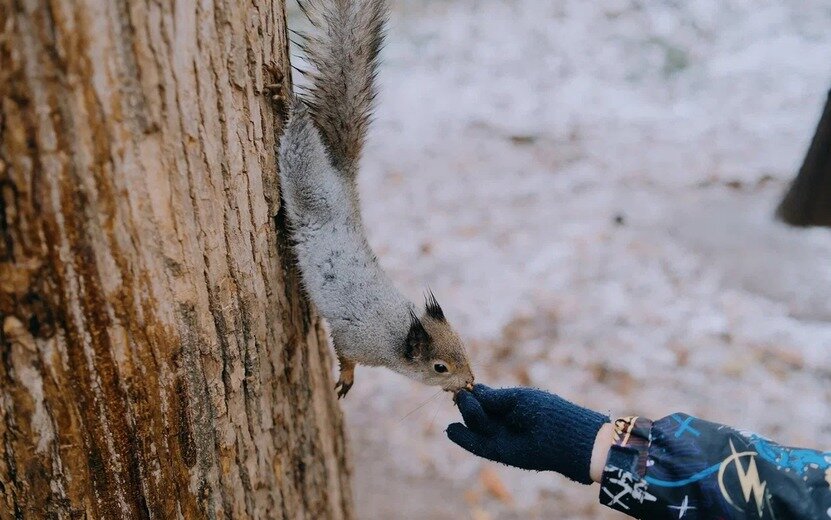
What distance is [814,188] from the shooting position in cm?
332

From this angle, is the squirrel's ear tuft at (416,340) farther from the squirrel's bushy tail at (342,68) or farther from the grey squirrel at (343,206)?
the squirrel's bushy tail at (342,68)

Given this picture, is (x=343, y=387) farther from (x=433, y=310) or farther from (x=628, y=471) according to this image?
(x=628, y=471)

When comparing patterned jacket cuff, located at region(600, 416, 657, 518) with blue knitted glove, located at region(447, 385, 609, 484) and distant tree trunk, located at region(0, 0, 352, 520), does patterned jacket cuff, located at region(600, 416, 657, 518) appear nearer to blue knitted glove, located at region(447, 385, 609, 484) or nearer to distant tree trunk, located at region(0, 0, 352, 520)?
blue knitted glove, located at region(447, 385, 609, 484)

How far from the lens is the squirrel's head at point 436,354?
5.91 feet

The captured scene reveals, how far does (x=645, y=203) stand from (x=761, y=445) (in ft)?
9.08

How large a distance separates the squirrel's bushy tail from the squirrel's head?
45cm

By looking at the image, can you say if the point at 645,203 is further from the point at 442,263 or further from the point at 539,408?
the point at 539,408

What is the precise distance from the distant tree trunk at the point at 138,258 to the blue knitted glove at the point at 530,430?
18.3 inches

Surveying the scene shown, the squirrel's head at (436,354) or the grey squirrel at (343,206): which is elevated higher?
the grey squirrel at (343,206)

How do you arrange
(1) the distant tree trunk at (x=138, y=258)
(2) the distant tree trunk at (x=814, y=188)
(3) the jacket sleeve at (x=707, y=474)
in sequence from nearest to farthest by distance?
(1) the distant tree trunk at (x=138, y=258) → (3) the jacket sleeve at (x=707, y=474) → (2) the distant tree trunk at (x=814, y=188)

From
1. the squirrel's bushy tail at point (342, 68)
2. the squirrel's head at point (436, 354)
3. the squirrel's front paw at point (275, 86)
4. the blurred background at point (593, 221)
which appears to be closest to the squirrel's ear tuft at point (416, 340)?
the squirrel's head at point (436, 354)

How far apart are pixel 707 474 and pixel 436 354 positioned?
0.73 m

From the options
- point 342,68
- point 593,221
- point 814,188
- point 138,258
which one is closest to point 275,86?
point 342,68

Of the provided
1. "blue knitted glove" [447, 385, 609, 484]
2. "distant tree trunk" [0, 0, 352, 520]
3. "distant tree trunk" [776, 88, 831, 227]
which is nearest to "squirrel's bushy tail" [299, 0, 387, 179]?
"distant tree trunk" [0, 0, 352, 520]
